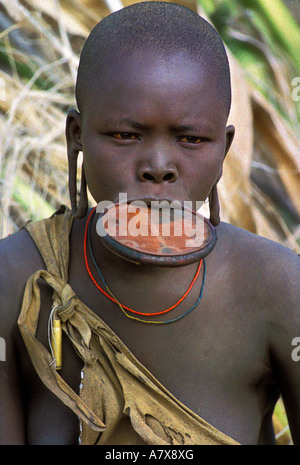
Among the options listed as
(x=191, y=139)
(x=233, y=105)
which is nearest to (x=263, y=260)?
(x=191, y=139)

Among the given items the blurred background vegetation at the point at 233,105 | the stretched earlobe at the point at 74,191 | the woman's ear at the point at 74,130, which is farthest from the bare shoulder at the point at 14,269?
the blurred background vegetation at the point at 233,105

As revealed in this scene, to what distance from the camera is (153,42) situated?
4.28ft

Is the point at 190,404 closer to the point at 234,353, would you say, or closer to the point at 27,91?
the point at 234,353

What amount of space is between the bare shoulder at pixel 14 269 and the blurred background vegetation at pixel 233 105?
1.00m

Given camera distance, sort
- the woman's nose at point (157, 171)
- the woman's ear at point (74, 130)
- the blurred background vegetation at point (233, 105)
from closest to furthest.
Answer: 1. the woman's nose at point (157, 171)
2. the woman's ear at point (74, 130)
3. the blurred background vegetation at point (233, 105)

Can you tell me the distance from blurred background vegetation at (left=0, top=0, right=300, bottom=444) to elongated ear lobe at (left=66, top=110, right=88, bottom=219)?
Answer: 103cm

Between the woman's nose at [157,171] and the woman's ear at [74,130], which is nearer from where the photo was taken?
the woman's nose at [157,171]

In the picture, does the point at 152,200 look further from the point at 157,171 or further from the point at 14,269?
the point at 14,269

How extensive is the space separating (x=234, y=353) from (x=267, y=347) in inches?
3.2

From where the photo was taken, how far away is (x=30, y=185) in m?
2.66

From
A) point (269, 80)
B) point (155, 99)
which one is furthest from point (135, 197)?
point (269, 80)

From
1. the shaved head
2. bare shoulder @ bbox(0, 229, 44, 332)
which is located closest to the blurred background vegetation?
bare shoulder @ bbox(0, 229, 44, 332)

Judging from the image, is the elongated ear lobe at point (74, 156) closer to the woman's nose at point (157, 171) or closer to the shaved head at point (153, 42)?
the shaved head at point (153, 42)

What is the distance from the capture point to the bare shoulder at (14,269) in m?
1.48
